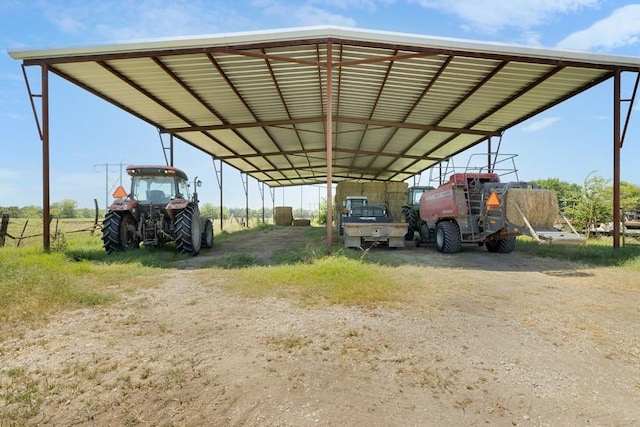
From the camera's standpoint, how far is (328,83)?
30.1 ft

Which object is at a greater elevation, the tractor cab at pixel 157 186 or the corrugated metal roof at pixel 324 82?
the corrugated metal roof at pixel 324 82

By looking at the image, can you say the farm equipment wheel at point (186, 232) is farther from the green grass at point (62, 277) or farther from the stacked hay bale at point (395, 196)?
the stacked hay bale at point (395, 196)

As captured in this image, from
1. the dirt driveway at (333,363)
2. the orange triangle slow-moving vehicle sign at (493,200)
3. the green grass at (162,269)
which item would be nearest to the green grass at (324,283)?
the green grass at (162,269)

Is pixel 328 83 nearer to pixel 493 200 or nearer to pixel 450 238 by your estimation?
pixel 493 200

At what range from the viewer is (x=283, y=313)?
184 inches

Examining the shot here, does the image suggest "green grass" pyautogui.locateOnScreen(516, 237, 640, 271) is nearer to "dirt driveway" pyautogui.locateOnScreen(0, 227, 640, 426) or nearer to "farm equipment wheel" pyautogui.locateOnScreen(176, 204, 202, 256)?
"dirt driveway" pyautogui.locateOnScreen(0, 227, 640, 426)

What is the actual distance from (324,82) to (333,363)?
36.6ft

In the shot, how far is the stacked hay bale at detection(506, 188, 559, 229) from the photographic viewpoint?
28.3ft

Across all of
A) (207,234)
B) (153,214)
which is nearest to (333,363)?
(153,214)

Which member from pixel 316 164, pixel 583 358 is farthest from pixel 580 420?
pixel 316 164

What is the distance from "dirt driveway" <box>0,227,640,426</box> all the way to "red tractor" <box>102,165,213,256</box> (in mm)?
4459

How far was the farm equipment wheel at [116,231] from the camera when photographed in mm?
9055

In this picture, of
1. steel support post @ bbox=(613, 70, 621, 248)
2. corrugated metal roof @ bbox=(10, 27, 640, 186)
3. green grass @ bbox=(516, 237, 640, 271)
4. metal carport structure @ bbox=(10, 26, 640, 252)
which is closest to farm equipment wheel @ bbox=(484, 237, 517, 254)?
green grass @ bbox=(516, 237, 640, 271)

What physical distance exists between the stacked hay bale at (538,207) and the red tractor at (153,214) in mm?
8432
